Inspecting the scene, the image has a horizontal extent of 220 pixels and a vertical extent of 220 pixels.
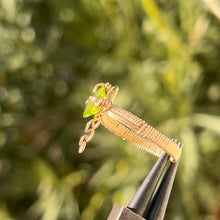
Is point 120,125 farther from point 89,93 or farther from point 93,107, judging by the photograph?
point 89,93

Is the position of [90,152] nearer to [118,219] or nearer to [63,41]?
[63,41]

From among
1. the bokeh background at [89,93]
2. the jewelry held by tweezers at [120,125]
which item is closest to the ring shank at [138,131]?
the jewelry held by tweezers at [120,125]

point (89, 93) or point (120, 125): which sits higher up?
point (89, 93)

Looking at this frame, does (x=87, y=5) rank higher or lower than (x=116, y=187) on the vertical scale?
higher

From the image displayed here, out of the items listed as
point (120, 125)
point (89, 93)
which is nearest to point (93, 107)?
point (120, 125)

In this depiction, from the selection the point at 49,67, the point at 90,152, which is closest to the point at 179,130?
the point at 90,152

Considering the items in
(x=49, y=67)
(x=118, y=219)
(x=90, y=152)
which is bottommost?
(x=118, y=219)
